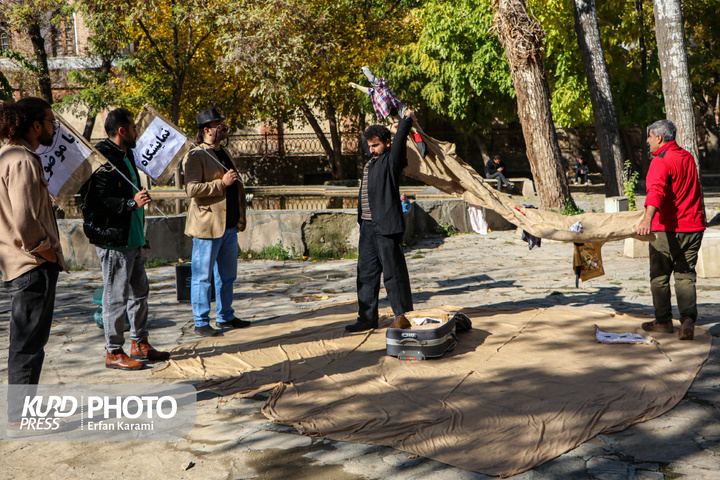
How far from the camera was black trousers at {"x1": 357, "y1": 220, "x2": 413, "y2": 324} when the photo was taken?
6152 millimetres

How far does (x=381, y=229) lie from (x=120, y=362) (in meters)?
2.51

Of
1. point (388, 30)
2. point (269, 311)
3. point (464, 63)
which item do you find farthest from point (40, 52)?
point (269, 311)

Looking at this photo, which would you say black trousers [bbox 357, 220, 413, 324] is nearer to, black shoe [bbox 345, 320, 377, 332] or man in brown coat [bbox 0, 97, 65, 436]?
→ black shoe [bbox 345, 320, 377, 332]

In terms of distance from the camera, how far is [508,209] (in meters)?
6.41

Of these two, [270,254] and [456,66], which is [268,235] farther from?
[456,66]

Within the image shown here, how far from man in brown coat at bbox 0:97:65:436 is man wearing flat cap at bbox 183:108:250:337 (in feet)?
7.31

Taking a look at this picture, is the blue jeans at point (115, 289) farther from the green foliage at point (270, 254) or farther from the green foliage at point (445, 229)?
the green foliage at point (445, 229)

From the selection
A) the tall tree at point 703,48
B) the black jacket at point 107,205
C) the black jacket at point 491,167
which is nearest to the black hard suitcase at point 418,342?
the black jacket at point 107,205

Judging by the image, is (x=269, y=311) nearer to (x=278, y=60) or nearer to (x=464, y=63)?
(x=278, y=60)

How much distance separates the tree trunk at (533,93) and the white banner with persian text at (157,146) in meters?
7.93

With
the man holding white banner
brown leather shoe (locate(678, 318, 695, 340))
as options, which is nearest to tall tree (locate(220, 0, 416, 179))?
the man holding white banner

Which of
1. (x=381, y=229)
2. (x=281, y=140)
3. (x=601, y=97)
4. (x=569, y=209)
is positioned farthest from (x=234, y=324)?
(x=281, y=140)

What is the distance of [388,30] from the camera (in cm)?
2527

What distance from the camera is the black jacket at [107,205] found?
517cm
